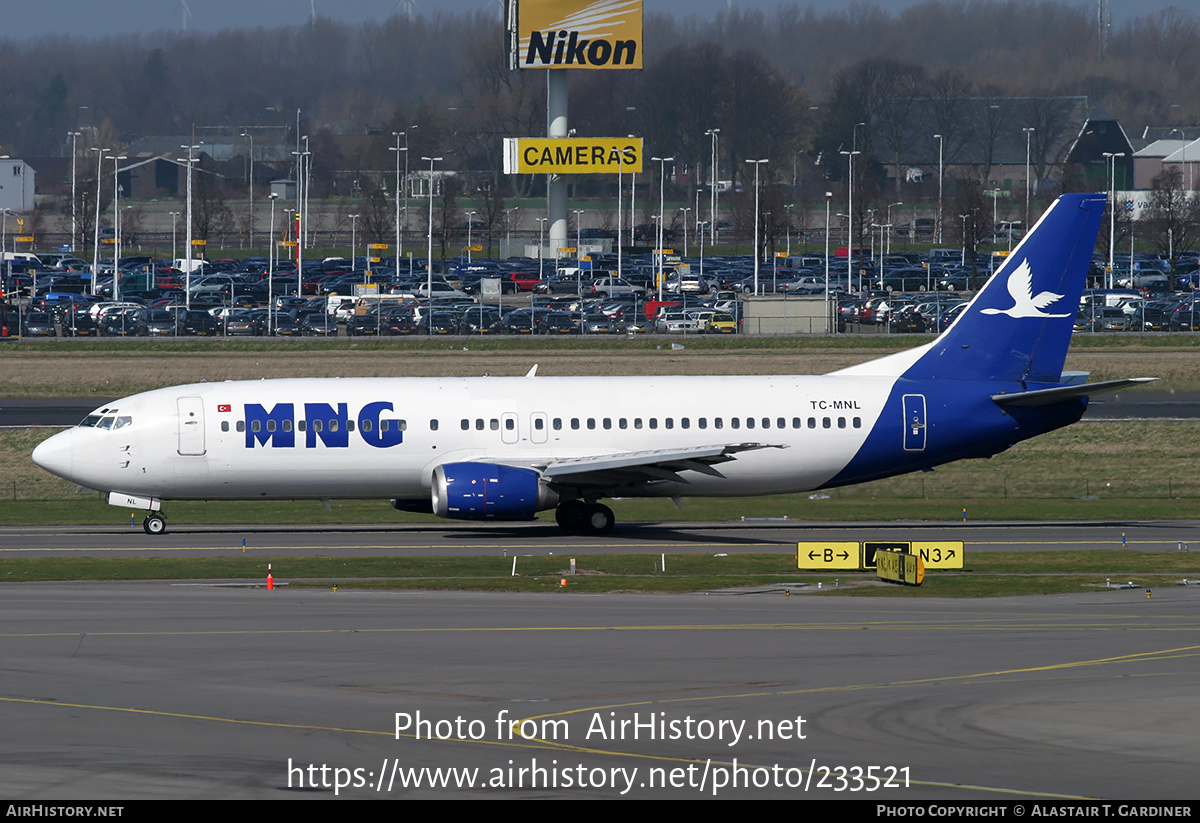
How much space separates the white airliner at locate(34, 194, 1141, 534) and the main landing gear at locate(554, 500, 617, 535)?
0.13 ft

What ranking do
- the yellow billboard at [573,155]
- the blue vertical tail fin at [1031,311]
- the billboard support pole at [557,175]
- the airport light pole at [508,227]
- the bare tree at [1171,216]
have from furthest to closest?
1. the airport light pole at [508,227]
2. the billboard support pole at [557,175]
3. the yellow billboard at [573,155]
4. the bare tree at [1171,216]
5. the blue vertical tail fin at [1031,311]

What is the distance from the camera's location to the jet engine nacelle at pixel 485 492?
38.9 m

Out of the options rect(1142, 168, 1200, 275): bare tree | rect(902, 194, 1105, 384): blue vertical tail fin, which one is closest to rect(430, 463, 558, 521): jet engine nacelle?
rect(902, 194, 1105, 384): blue vertical tail fin

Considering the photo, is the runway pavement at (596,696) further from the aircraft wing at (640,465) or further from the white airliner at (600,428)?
the white airliner at (600,428)

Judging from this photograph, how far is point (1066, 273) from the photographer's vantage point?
143 ft

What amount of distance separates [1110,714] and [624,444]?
23.2 m

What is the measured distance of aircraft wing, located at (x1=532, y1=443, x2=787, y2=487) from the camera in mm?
38750

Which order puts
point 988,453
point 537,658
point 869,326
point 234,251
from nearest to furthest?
point 537,658 → point 988,453 → point 869,326 → point 234,251

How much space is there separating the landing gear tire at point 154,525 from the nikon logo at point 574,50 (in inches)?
4611

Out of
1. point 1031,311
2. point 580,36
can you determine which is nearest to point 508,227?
point 580,36

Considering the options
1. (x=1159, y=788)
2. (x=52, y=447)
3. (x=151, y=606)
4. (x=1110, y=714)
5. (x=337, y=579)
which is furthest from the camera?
(x=52, y=447)

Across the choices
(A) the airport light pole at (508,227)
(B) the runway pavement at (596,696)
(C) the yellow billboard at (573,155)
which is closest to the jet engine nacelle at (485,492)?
(B) the runway pavement at (596,696)
